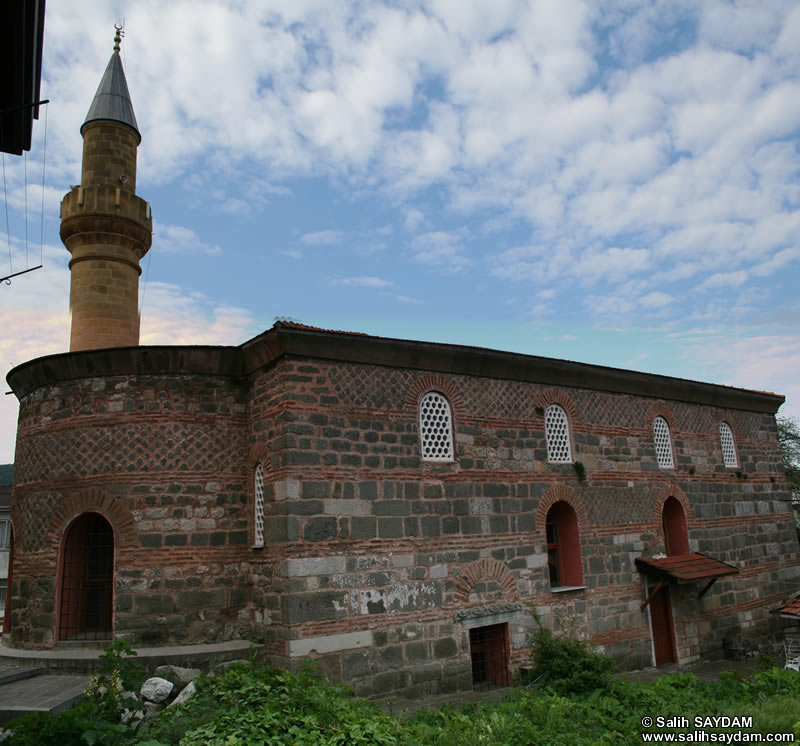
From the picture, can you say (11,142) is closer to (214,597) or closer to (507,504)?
(214,597)

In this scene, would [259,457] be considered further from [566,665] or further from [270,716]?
[566,665]

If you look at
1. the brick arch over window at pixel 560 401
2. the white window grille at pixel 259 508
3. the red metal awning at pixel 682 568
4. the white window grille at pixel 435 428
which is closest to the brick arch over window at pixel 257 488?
the white window grille at pixel 259 508

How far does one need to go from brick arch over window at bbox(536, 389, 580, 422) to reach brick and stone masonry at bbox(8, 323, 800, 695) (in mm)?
48

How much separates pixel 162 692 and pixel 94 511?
270 centimetres

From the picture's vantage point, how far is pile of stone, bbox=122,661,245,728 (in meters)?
7.34

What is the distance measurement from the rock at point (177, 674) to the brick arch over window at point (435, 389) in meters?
4.31

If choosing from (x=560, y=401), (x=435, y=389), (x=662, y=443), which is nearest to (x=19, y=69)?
(x=435, y=389)

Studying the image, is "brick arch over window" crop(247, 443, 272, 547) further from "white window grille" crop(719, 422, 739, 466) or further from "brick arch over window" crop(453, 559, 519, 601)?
"white window grille" crop(719, 422, 739, 466)

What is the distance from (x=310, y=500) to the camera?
28.3ft

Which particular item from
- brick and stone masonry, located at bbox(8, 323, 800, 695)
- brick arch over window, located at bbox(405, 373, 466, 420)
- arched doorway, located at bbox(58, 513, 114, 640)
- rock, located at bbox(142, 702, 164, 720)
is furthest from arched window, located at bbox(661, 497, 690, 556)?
arched doorway, located at bbox(58, 513, 114, 640)

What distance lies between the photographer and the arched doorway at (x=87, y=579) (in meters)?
9.28

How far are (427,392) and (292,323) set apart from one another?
2.28 m

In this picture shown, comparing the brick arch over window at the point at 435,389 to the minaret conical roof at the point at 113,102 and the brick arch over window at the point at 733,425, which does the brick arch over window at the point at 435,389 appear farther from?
the minaret conical roof at the point at 113,102

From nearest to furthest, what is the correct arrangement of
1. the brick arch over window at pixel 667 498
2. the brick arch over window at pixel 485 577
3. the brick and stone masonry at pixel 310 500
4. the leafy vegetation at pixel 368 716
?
the leafy vegetation at pixel 368 716 < the brick and stone masonry at pixel 310 500 < the brick arch over window at pixel 485 577 < the brick arch over window at pixel 667 498
